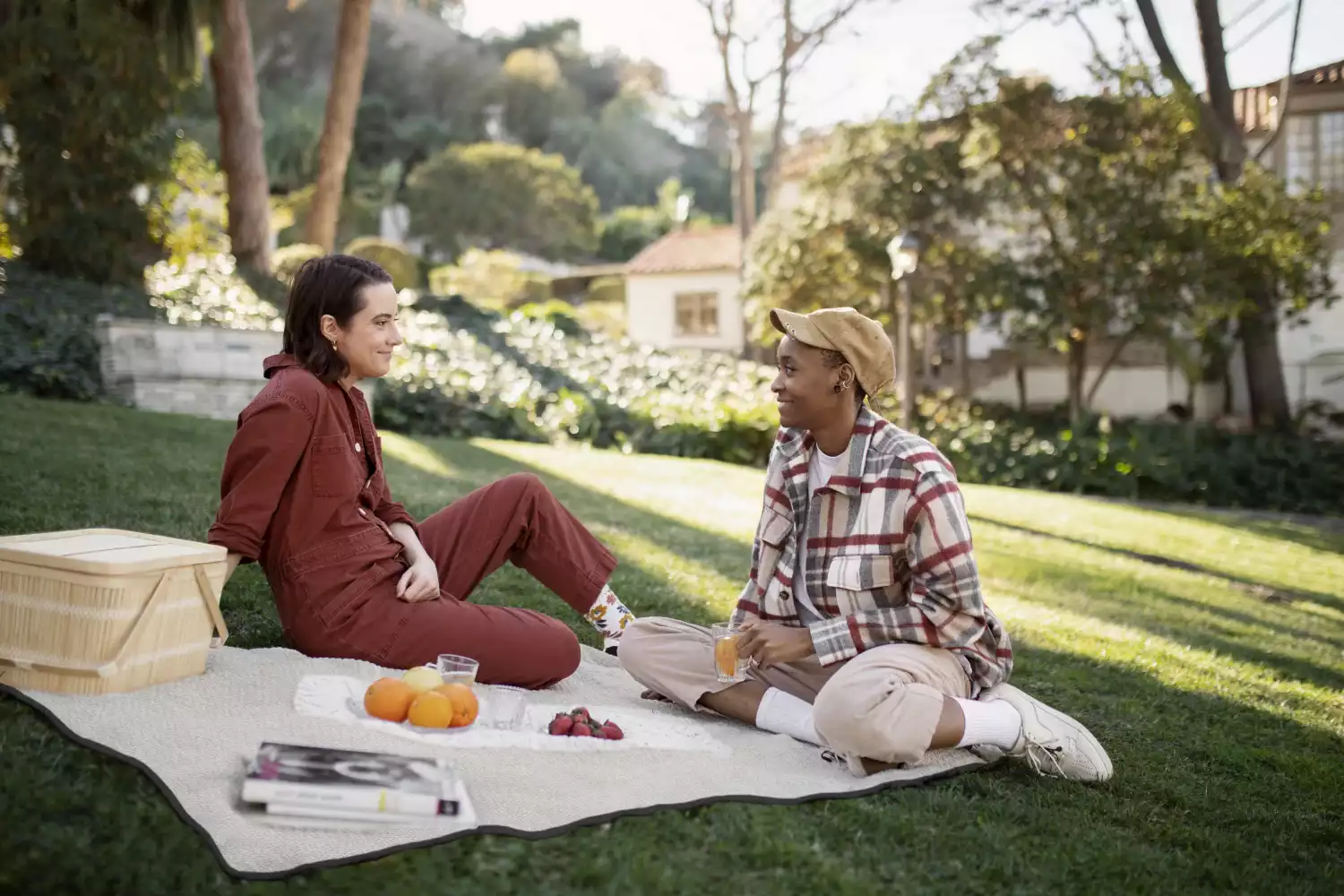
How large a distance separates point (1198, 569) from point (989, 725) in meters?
6.65

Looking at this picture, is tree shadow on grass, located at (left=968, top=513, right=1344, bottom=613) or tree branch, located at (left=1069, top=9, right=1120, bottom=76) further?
tree branch, located at (left=1069, top=9, right=1120, bottom=76)

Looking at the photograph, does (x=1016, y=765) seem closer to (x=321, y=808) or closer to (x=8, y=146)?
(x=321, y=808)

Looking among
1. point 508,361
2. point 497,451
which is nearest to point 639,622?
point 497,451

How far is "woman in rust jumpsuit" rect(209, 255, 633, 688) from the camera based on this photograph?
3549 mm

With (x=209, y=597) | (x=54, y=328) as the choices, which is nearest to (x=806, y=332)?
(x=209, y=597)

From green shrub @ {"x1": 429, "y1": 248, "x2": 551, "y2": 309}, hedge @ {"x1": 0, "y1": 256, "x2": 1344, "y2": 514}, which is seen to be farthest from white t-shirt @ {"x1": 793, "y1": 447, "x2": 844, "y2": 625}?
green shrub @ {"x1": 429, "y1": 248, "x2": 551, "y2": 309}

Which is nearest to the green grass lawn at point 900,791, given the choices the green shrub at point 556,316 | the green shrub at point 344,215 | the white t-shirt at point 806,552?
the white t-shirt at point 806,552

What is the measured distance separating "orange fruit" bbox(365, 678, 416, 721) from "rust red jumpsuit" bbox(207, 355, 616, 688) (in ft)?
1.24

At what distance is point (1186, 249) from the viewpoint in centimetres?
1595

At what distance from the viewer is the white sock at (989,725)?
3.50m

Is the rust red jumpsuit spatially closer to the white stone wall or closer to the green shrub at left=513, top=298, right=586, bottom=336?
the white stone wall

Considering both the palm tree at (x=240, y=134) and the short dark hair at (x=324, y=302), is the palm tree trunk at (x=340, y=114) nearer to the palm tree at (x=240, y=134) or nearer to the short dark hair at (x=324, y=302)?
the palm tree at (x=240, y=134)

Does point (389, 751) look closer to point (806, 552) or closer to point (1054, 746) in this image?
point (806, 552)

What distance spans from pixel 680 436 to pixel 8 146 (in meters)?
Result: 8.34
